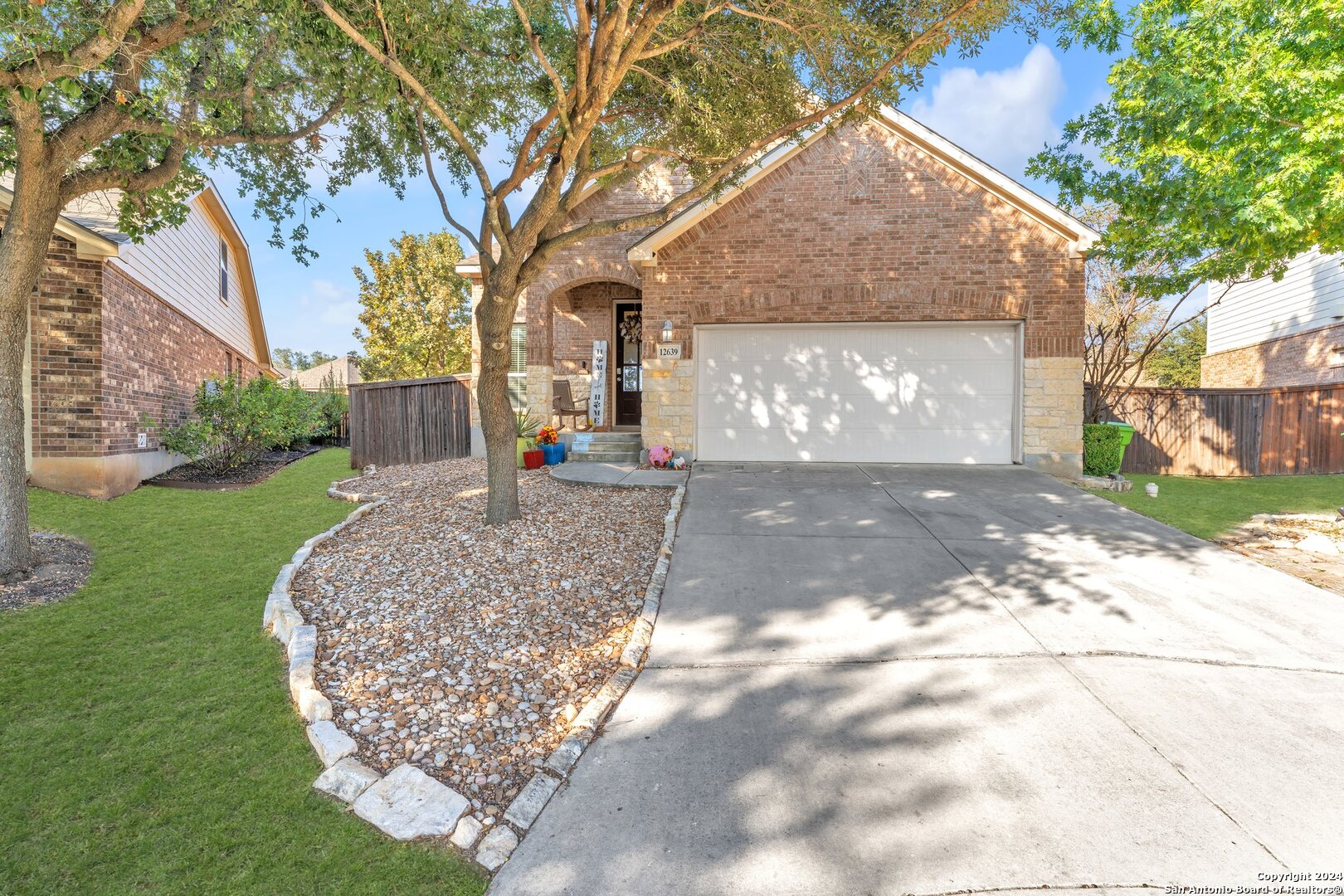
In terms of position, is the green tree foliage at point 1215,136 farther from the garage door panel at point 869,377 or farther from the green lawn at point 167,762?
the green lawn at point 167,762

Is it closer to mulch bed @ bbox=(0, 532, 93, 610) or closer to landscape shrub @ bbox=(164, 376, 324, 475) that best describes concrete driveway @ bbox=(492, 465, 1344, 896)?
mulch bed @ bbox=(0, 532, 93, 610)

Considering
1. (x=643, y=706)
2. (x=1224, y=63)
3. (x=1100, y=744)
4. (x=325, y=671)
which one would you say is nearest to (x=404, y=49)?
(x=325, y=671)

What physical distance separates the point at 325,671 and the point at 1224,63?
10.6 metres

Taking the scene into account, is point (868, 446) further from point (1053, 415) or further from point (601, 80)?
point (601, 80)

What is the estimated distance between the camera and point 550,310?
11.8 m

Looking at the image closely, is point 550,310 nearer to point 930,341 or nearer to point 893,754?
point 930,341

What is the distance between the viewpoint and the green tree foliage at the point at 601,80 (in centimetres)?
517

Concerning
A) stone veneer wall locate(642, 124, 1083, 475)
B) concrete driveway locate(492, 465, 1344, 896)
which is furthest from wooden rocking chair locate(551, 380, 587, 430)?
concrete driveway locate(492, 465, 1344, 896)

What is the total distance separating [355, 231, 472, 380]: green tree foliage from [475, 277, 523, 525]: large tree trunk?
1839cm

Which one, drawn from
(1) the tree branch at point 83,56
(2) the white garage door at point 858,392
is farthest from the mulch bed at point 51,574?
(2) the white garage door at point 858,392

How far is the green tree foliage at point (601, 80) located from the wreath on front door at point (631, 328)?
222 inches

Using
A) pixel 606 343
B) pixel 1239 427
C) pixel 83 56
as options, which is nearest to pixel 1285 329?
pixel 1239 427

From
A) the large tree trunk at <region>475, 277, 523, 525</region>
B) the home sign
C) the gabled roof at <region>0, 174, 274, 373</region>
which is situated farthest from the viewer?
the home sign

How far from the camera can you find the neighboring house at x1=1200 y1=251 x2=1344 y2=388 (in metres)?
13.9
